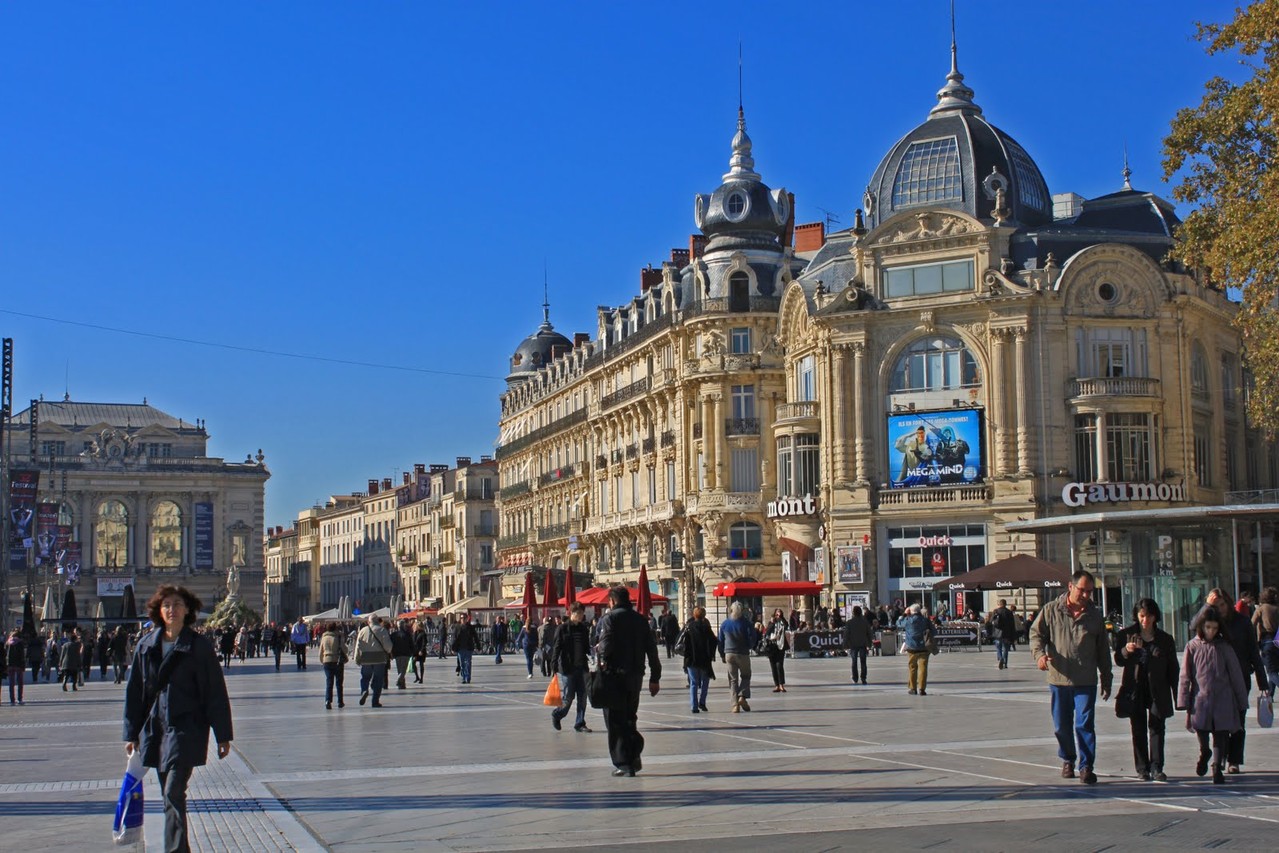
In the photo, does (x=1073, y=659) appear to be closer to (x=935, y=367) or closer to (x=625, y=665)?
(x=625, y=665)

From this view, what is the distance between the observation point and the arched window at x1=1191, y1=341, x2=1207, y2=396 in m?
56.4

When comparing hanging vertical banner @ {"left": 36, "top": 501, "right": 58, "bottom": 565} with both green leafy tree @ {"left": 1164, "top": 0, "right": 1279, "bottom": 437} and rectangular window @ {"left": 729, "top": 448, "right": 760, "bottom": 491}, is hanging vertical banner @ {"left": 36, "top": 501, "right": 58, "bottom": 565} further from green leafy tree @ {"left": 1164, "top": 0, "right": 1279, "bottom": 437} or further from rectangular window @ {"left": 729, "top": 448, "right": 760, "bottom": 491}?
green leafy tree @ {"left": 1164, "top": 0, "right": 1279, "bottom": 437}

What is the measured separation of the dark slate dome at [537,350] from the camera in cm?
9969

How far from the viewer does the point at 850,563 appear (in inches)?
2233

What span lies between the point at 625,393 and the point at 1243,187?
43426 mm

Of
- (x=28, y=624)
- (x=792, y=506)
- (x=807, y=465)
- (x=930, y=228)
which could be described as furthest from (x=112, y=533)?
(x=930, y=228)

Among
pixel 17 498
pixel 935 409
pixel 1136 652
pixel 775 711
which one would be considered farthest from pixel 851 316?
pixel 1136 652

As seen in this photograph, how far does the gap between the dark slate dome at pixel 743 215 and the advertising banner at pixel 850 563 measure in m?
16.5

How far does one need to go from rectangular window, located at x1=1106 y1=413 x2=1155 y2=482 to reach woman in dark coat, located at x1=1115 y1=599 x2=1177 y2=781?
41533 millimetres

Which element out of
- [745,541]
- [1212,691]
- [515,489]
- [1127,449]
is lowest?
[1212,691]

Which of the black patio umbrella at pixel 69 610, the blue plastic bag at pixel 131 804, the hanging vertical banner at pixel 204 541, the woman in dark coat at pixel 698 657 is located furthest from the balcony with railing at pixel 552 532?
the blue plastic bag at pixel 131 804

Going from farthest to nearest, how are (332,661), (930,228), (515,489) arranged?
(515,489)
(930,228)
(332,661)

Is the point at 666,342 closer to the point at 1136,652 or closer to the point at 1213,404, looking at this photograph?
the point at 1213,404

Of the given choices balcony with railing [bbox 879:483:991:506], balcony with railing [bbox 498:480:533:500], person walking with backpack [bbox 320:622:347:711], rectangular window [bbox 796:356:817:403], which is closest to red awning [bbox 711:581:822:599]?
balcony with railing [bbox 879:483:991:506]
